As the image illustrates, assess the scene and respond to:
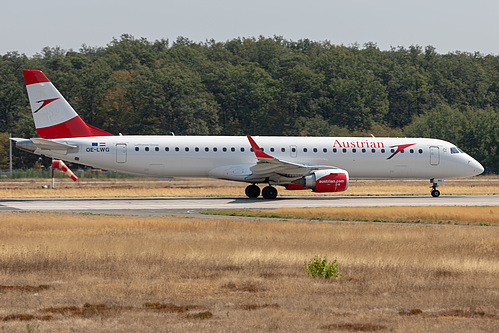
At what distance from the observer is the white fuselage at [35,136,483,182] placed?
39.5m

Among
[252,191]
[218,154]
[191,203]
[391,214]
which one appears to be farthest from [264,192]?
[391,214]

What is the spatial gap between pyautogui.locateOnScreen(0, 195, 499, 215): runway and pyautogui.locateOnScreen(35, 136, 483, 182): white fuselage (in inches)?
67.8

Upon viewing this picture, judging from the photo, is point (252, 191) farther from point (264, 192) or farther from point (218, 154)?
point (218, 154)

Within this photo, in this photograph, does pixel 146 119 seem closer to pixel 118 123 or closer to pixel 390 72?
pixel 118 123

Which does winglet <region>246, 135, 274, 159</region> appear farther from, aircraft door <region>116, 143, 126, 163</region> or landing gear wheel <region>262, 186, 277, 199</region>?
aircraft door <region>116, 143, 126, 163</region>

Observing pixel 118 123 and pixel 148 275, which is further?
pixel 118 123

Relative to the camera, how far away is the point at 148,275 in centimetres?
1536

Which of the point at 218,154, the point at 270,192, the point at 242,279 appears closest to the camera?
the point at 242,279

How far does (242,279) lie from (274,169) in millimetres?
23688

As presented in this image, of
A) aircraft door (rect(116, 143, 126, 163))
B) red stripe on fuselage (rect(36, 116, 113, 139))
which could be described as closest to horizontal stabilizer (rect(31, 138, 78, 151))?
red stripe on fuselage (rect(36, 116, 113, 139))

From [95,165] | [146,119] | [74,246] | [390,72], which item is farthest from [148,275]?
[390,72]

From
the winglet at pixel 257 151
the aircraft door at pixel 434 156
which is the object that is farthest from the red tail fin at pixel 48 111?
the aircraft door at pixel 434 156

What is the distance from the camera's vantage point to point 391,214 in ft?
100

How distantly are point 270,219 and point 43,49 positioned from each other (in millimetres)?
113750
